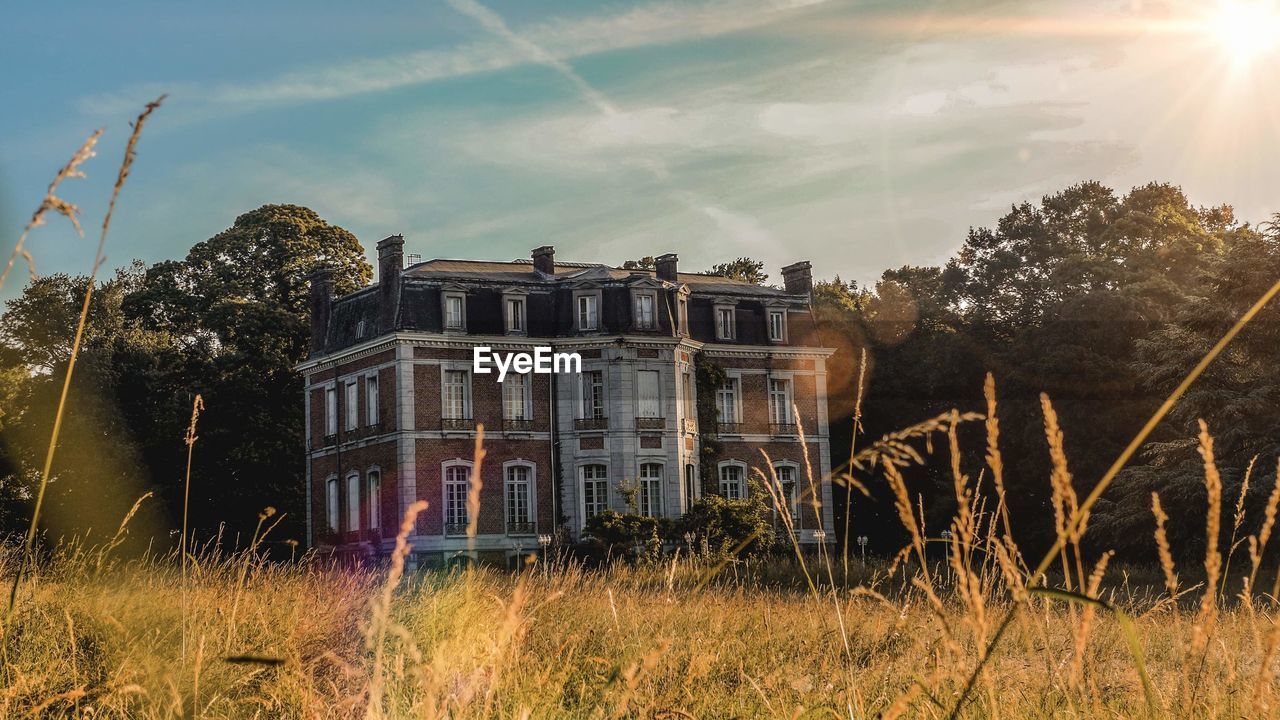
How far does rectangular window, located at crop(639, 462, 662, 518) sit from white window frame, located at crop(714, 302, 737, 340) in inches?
187

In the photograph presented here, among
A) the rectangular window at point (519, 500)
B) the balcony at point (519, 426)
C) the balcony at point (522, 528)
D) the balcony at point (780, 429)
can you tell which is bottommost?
the balcony at point (522, 528)

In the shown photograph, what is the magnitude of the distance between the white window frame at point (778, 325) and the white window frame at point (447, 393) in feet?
30.4

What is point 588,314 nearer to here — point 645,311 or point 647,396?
point 645,311

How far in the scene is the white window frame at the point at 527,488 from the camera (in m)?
35.6

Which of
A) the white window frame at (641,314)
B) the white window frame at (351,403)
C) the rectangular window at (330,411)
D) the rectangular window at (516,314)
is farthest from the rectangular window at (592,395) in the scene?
the rectangular window at (330,411)

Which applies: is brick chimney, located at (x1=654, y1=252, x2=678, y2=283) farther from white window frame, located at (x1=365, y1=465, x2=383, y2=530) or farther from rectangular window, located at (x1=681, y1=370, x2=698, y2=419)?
white window frame, located at (x1=365, y1=465, x2=383, y2=530)

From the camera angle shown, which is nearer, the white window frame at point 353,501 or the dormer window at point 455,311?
the dormer window at point 455,311

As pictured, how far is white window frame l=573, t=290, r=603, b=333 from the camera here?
119ft

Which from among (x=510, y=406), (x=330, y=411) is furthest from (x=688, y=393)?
(x=330, y=411)

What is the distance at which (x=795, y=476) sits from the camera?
3962cm

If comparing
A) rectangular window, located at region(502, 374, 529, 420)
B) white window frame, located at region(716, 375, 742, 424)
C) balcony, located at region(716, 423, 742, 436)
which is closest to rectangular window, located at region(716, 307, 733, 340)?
white window frame, located at region(716, 375, 742, 424)

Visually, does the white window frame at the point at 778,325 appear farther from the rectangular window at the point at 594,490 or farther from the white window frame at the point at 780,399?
the rectangular window at the point at 594,490

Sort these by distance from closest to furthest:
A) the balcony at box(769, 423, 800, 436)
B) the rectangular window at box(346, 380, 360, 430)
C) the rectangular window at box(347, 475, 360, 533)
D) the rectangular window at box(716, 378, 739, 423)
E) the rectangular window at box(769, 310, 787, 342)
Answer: the rectangular window at box(347, 475, 360, 533) → the rectangular window at box(346, 380, 360, 430) → the rectangular window at box(716, 378, 739, 423) → the balcony at box(769, 423, 800, 436) → the rectangular window at box(769, 310, 787, 342)

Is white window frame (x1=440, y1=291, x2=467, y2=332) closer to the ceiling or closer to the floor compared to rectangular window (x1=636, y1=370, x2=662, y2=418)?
closer to the ceiling
